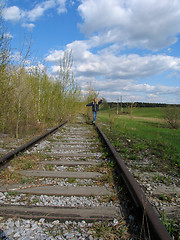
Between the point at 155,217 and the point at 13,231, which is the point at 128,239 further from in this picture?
the point at 13,231

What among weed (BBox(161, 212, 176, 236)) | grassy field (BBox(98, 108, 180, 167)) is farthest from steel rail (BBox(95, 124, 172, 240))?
grassy field (BBox(98, 108, 180, 167))

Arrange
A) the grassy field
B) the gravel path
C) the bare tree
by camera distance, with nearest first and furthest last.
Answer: the gravel path → the grassy field → the bare tree

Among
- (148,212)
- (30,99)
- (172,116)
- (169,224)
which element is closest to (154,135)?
(30,99)

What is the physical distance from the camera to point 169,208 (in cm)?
212

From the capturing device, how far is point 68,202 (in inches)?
86.5

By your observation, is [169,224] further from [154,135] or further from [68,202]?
[154,135]

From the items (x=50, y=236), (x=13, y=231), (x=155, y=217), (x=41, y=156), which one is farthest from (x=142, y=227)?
(x=41, y=156)

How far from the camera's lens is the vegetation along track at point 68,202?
1.67 m

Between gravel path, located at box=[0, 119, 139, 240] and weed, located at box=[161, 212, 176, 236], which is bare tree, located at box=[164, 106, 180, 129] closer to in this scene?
gravel path, located at box=[0, 119, 139, 240]

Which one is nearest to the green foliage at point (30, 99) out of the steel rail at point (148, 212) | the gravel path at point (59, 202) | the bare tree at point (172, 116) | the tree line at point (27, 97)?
the tree line at point (27, 97)

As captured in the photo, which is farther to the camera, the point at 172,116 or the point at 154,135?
the point at 172,116

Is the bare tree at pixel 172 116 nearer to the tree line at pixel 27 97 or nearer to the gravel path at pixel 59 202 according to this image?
the tree line at pixel 27 97

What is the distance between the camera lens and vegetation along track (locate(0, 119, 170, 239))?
167 centimetres

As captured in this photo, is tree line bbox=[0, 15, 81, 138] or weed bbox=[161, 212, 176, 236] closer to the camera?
weed bbox=[161, 212, 176, 236]
